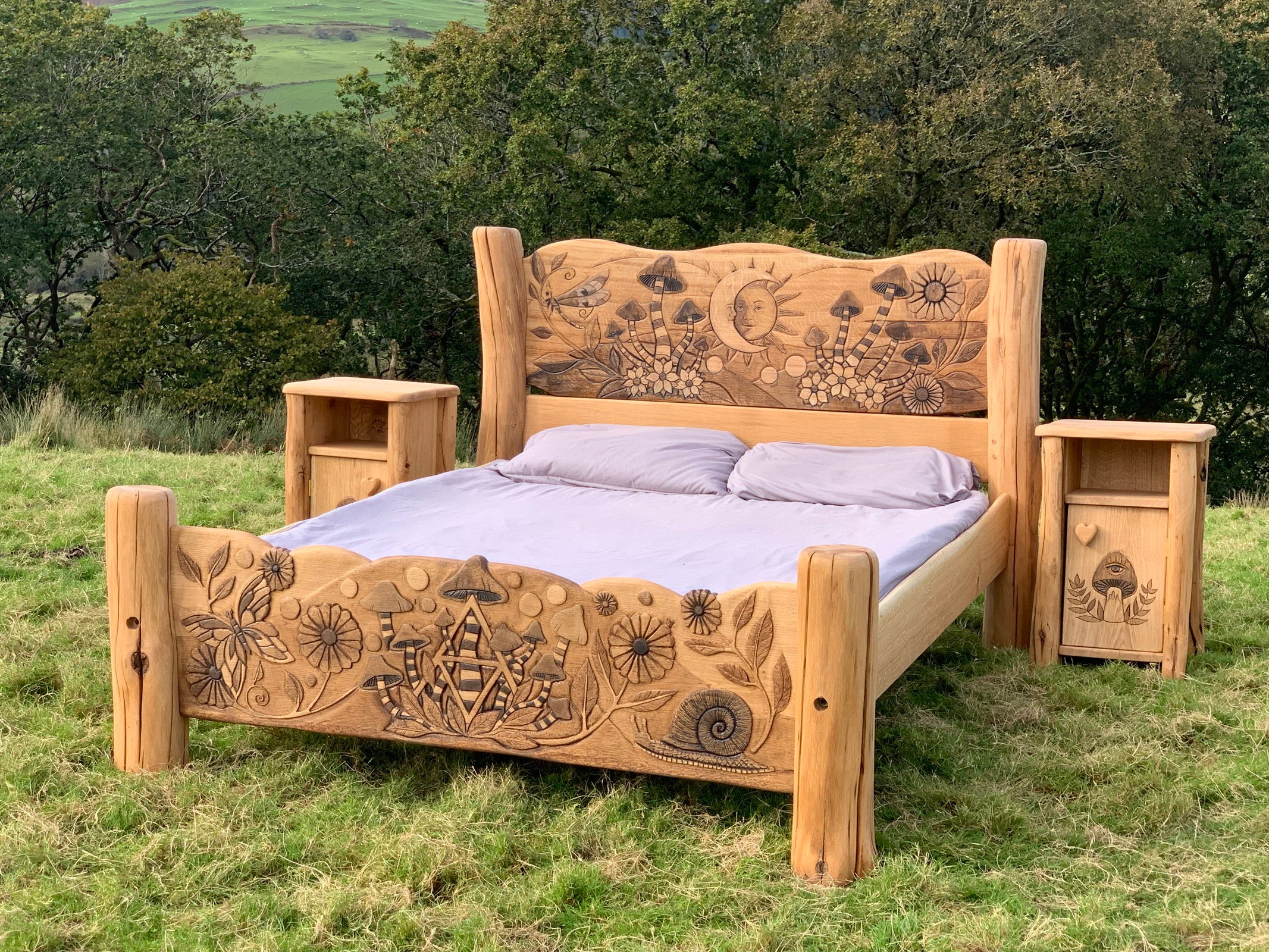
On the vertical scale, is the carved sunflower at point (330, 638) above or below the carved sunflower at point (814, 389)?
below

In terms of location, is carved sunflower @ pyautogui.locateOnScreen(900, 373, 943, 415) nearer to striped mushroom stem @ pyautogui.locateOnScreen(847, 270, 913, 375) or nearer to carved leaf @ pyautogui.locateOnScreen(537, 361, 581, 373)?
striped mushroom stem @ pyautogui.locateOnScreen(847, 270, 913, 375)

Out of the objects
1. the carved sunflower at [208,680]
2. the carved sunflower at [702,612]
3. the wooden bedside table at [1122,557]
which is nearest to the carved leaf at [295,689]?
the carved sunflower at [208,680]

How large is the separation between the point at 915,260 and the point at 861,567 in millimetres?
2337

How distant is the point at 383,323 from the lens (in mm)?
14812

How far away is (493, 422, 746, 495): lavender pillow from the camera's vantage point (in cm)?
454

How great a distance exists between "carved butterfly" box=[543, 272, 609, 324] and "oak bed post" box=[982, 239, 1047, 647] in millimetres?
1409

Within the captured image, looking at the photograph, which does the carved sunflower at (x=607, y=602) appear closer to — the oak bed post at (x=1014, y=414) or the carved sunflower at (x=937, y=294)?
the oak bed post at (x=1014, y=414)

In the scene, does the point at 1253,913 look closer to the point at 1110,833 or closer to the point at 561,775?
the point at 1110,833

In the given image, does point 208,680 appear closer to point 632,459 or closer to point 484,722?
point 484,722

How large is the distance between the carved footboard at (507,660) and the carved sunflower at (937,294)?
223cm

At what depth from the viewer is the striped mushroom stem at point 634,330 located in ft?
16.2

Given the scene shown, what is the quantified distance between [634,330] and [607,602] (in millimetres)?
2352

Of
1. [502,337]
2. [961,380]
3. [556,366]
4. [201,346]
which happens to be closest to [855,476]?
[961,380]

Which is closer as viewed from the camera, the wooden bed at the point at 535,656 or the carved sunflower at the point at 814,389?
the wooden bed at the point at 535,656
